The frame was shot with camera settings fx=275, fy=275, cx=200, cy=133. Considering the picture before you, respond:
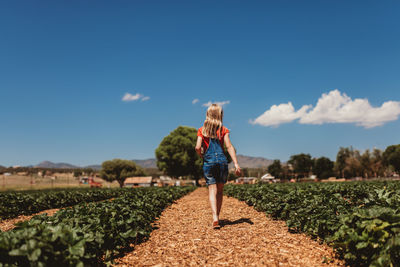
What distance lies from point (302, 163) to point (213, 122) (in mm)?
122877

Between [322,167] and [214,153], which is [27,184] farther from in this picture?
[322,167]

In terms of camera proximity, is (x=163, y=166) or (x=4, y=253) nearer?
(x=4, y=253)

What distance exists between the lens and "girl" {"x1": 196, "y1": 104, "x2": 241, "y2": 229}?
20.3 ft

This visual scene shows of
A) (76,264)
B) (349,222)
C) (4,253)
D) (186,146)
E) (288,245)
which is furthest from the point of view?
(186,146)

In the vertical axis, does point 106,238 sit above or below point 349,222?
below

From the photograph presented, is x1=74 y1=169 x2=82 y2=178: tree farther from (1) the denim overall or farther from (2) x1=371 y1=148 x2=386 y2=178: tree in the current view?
(1) the denim overall

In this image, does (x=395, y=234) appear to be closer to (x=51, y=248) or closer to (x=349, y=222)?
(x=349, y=222)

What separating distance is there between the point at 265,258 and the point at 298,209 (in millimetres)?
2398

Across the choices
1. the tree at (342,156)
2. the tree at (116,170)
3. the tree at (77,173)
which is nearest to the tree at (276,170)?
the tree at (342,156)

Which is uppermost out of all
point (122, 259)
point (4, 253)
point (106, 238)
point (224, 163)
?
point (224, 163)

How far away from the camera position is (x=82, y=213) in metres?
5.40

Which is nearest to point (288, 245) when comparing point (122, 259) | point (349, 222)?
point (349, 222)

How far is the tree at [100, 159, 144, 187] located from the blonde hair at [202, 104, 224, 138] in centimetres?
8544

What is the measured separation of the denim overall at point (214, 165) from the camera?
6.17m
